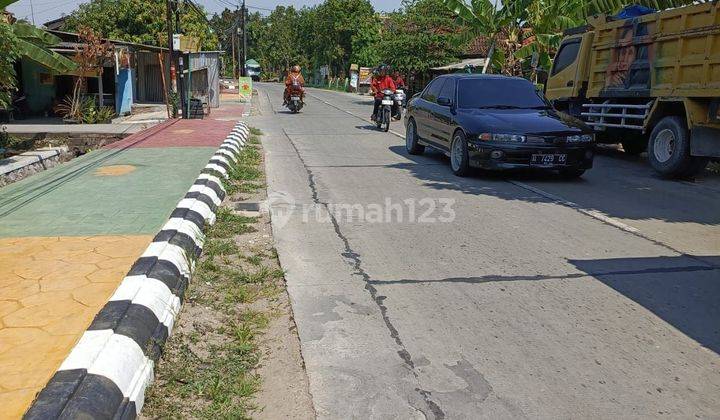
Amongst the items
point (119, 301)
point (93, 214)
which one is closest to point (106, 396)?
point (119, 301)

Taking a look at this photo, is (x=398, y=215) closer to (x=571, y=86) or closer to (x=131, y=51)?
(x=571, y=86)

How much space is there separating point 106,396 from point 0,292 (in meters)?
2.22

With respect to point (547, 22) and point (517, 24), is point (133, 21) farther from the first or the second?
point (547, 22)

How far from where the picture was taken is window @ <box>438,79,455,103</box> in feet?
35.1

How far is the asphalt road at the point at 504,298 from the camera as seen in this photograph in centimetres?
330

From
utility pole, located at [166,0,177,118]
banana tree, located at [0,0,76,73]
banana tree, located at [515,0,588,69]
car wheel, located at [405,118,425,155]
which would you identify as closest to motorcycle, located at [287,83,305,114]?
utility pole, located at [166,0,177,118]

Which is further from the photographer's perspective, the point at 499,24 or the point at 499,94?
the point at 499,24

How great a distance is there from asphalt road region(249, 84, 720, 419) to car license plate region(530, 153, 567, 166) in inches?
15.2

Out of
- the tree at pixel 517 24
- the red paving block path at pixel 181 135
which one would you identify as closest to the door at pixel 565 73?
the tree at pixel 517 24

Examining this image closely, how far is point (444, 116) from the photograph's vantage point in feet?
34.7

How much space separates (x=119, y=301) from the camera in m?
3.84

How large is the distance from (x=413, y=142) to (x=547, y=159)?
3786 mm

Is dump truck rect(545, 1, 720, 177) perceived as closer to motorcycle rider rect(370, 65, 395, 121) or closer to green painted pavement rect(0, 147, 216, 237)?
motorcycle rider rect(370, 65, 395, 121)

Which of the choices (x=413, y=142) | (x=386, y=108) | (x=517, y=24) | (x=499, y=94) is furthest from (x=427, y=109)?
(x=517, y=24)
